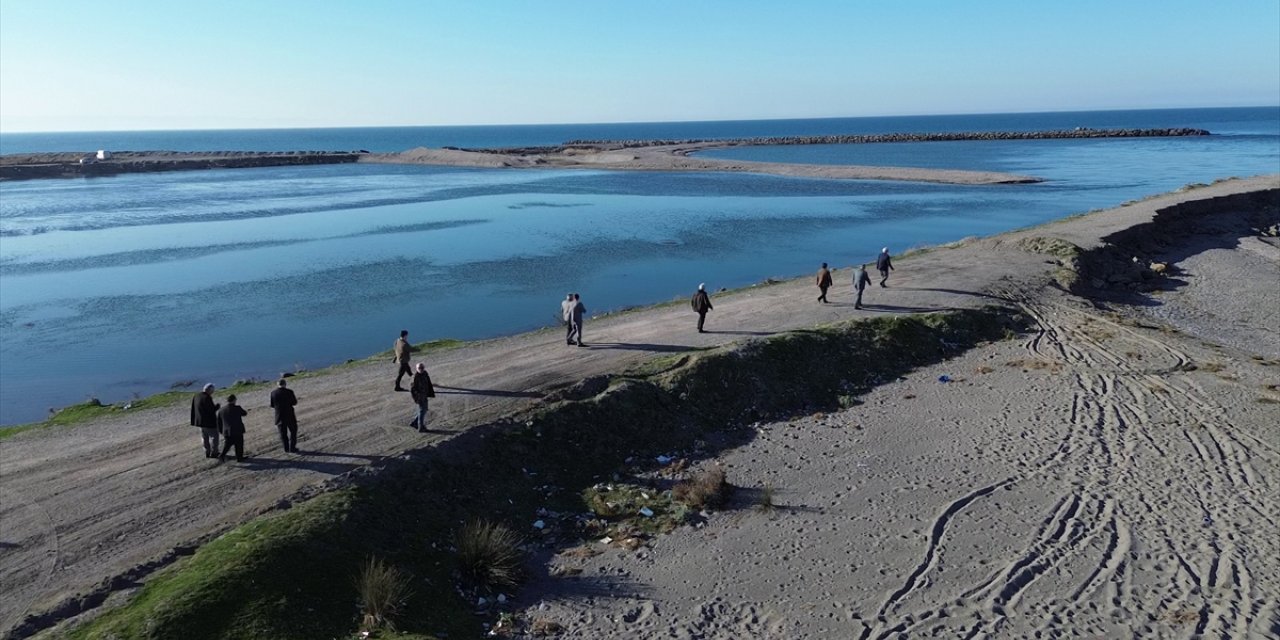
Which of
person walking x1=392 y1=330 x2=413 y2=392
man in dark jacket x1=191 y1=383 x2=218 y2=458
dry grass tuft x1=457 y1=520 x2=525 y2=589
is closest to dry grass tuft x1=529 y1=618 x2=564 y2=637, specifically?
dry grass tuft x1=457 y1=520 x2=525 y2=589

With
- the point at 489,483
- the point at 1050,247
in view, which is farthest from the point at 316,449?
the point at 1050,247

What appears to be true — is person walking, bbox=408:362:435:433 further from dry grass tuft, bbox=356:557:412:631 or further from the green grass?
the green grass

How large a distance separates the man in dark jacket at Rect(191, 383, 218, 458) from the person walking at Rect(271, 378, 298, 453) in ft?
3.11

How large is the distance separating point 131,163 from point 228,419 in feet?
400

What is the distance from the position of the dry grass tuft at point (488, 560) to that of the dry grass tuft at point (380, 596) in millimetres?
1150

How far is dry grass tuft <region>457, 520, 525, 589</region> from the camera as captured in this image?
12445 millimetres

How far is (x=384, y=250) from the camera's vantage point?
151ft

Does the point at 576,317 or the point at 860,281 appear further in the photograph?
the point at 860,281

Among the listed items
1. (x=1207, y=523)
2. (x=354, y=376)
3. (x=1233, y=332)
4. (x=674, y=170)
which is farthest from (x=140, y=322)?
(x=674, y=170)

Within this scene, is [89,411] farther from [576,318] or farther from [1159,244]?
[1159,244]

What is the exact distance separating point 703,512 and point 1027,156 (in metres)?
Result: 117

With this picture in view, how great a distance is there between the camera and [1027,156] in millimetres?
116188

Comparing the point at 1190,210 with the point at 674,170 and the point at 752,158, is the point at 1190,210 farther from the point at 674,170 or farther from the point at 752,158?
the point at 752,158

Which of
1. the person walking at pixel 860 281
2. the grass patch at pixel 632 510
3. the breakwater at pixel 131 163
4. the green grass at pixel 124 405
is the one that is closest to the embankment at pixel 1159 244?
the person walking at pixel 860 281
